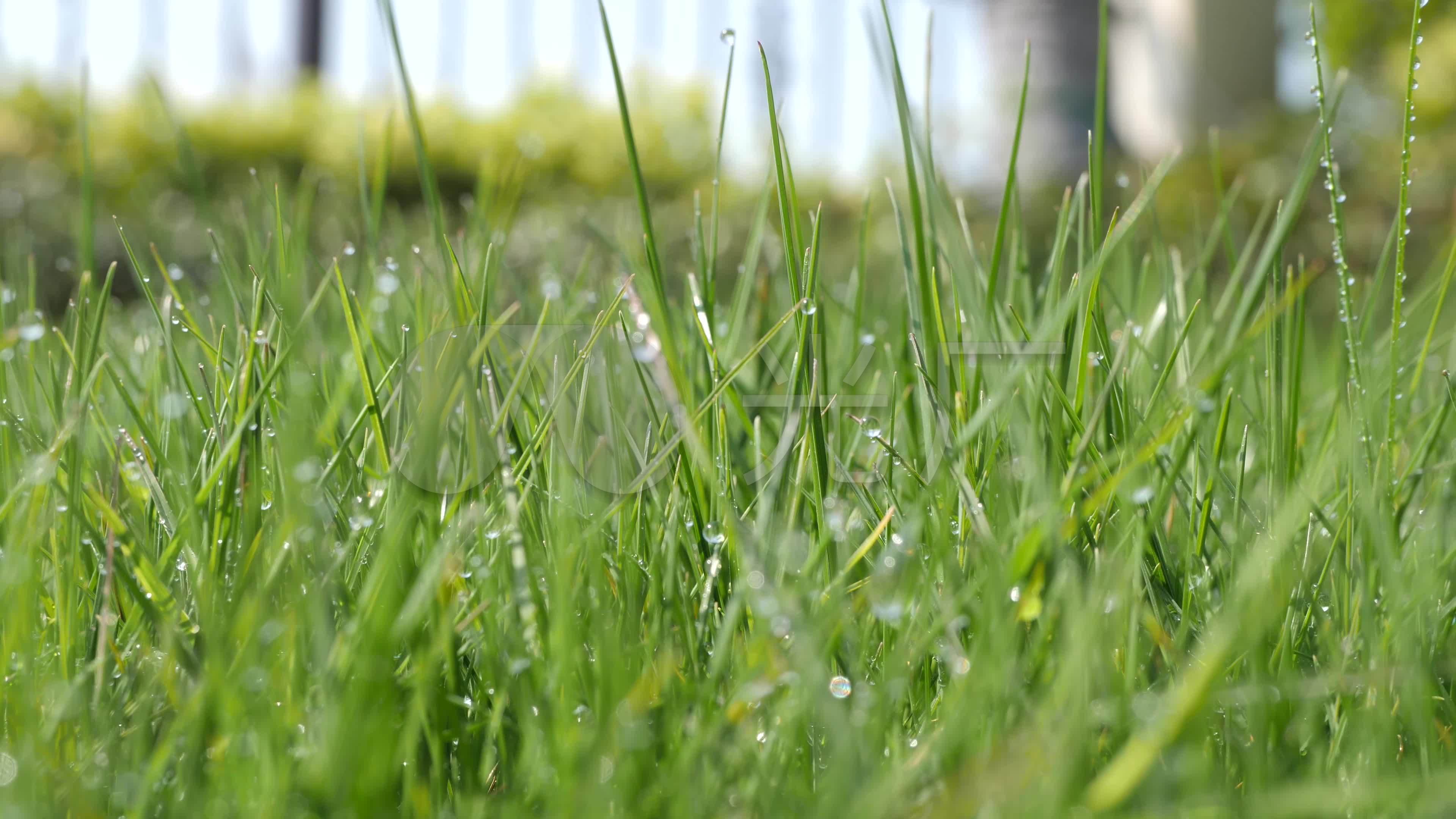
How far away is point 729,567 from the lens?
2.51 feet

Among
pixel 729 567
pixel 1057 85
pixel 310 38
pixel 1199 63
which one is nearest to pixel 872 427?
pixel 729 567

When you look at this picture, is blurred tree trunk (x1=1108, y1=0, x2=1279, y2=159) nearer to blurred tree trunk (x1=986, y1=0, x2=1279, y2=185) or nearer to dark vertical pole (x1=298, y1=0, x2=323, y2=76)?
blurred tree trunk (x1=986, y1=0, x2=1279, y2=185)

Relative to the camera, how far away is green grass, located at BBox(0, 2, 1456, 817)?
0.54 m

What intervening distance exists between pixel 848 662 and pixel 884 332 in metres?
0.89

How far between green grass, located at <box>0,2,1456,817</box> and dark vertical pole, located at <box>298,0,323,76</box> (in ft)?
31.0

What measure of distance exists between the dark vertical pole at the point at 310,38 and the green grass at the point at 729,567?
9.44m

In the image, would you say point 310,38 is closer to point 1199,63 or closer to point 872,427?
point 1199,63

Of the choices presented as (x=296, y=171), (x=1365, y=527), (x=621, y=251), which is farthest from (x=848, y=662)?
A: (x=296, y=171)

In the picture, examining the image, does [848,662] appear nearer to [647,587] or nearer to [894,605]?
[894,605]

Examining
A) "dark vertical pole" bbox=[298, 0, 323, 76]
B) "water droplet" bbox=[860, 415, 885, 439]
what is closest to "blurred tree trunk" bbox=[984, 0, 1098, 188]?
"water droplet" bbox=[860, 415, 885, 439]

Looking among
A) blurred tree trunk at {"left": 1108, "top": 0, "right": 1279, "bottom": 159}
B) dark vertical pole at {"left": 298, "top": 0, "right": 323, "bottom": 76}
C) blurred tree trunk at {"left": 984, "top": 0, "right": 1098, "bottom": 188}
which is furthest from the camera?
dark vertical pole at {"left": 298, "top": 0, "right": 323, "bottom": 76}

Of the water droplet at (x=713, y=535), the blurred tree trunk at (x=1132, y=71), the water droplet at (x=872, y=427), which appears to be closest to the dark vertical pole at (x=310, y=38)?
the blurred tree trunk at (x=1132, y=71)

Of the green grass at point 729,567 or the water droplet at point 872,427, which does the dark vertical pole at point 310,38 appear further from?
the water droplet at point 872,427

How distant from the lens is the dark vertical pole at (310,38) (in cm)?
940
